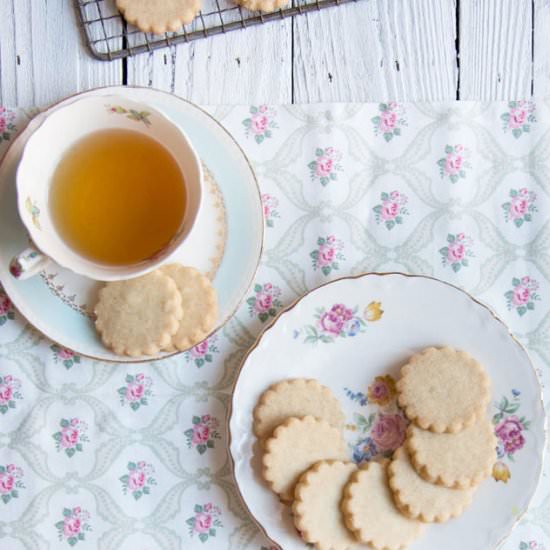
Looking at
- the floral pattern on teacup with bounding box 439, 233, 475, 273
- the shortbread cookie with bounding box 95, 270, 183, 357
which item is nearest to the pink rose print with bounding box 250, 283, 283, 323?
the shortbread cookie with bounding box 95, 270, 183, 357

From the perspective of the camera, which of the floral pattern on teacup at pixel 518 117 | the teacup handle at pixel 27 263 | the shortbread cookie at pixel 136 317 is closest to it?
the teacup handle at pixel 27 263

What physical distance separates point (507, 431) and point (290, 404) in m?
0.27

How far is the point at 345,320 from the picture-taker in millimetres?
1058

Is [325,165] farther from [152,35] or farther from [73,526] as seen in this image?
[73,526]

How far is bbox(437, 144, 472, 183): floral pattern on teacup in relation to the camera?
1120mm

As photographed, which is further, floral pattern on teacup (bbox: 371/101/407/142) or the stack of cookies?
floral pattern on teacup (bbox: 371/101/407/142)

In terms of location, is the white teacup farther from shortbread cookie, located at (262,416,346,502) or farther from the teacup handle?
shortbread cookie, located at (262,416,346,502)

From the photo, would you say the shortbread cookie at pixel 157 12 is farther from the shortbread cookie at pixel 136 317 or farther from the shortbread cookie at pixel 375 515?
the shortbread cookie at pixel 375 515

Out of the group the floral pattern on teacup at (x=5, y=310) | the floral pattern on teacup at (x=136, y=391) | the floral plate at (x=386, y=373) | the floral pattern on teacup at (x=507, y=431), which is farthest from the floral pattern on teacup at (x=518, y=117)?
the floral pattern on teacup at (x=5, y=310)

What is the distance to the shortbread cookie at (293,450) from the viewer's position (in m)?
1.02

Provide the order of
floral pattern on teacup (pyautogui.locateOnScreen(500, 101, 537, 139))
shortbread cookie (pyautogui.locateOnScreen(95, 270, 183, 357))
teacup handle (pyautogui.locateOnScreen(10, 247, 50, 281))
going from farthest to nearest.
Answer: floral pattern on teacup (pyautogui.locateOnScreen(500, 101, 537, 139)) < shortbread cookie (pyautogui.locateOnScreen(95, 270, 183, 357)) < teacup handle (pyautogui.locateOnScreen(10, 247, 50, 281))

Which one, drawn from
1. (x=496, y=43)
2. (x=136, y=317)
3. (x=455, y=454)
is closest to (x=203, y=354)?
(x=136, y=317)

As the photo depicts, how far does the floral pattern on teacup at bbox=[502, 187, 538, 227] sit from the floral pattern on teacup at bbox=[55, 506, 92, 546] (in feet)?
2.16

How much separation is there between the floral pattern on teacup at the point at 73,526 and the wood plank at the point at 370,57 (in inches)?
23.5
